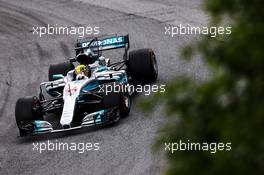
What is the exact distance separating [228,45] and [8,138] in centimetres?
1019

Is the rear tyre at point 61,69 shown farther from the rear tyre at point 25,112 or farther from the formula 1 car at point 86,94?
the rear tyre at point 25,112

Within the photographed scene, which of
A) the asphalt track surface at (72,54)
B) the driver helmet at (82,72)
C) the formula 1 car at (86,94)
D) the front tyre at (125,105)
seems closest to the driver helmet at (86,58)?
the formula 1 car at (86,94)

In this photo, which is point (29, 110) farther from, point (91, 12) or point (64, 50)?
point (91, 12)

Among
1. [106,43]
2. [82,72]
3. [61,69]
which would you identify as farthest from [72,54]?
[82,72]

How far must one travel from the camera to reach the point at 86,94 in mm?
13344

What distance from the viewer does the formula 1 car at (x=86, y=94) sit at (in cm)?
1282

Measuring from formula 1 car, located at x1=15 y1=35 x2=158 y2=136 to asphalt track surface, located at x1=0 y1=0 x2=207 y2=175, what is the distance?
0.27m

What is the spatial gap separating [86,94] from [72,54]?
6.08 m

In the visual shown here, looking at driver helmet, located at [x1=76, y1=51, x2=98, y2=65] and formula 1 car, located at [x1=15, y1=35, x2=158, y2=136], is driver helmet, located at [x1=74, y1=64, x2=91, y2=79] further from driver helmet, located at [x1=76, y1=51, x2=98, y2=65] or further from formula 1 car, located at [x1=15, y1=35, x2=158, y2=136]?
driver helmet, located at [x1=76, y1=51, x2=98, y2=65]

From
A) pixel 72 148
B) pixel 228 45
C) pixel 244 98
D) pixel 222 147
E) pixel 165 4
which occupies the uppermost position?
pixel 165 4

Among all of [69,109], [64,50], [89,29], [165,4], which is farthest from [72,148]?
[165,4]

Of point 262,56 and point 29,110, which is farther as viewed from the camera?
point 29,110

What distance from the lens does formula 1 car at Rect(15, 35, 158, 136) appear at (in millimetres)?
12820

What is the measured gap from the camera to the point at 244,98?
3.71 meters
